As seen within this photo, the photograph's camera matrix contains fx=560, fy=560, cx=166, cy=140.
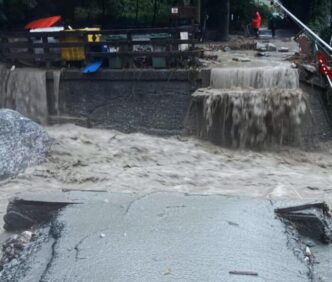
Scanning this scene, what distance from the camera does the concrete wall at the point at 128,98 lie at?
1318 cm

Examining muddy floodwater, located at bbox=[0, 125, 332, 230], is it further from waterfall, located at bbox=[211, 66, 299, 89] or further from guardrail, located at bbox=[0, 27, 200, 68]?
guardrail, located at bbox=[0, 27, 200, 68]

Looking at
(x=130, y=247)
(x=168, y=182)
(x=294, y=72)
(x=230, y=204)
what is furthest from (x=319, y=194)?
(x=130, y=247)

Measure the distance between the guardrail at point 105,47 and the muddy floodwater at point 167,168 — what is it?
6.00ft

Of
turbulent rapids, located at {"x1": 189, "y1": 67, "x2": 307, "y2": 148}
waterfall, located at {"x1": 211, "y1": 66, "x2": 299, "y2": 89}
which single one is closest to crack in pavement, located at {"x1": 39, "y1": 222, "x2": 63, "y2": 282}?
turbulent rapids, located at {"x1": 189, "y1": 67, "x2": 307, "y2": 148}

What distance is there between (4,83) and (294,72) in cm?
727

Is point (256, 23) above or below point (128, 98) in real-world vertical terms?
above

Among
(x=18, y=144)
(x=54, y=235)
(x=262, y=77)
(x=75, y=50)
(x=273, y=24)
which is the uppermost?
(x=273, y=24)

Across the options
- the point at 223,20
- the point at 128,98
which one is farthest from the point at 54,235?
the point at 223,20

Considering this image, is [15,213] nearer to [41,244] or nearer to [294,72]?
[41,244]

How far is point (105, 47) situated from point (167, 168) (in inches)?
175

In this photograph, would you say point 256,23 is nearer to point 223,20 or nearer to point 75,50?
point 223,20

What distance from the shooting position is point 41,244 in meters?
5.43

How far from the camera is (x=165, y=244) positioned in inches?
201

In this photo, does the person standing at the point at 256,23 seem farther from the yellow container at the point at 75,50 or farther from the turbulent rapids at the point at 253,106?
the turbulent rapids at the point at 253,106
